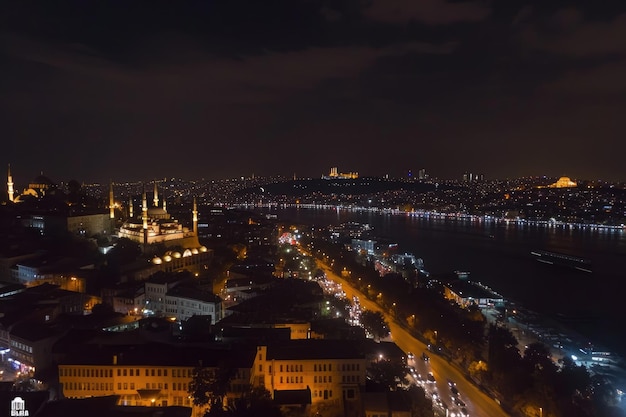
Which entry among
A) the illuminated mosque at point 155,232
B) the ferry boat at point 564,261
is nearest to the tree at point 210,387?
the illuminated mosque at point 155,232

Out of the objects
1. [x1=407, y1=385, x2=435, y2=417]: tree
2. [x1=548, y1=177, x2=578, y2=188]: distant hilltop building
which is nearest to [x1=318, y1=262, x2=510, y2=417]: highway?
[x1=407, y1=385, x2=435, y2=417]: tree

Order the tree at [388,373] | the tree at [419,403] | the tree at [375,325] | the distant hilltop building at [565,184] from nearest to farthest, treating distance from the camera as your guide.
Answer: the tree at [419,403] → the tree at [388,373] → the tree at [375,325] → the distant hilltop building at [565,184]

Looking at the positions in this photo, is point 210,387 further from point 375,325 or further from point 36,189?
point 36,189

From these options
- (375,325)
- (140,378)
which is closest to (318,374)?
(140,378)

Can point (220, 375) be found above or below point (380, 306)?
above

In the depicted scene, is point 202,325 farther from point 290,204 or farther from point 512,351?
point 290,204

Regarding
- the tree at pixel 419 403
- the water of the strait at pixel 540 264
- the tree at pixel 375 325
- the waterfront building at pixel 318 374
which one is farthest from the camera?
the water of the strait at pixel 540 264

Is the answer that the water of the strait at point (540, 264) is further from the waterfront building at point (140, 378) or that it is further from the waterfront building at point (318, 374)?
the waterfront building at point (140, 378)

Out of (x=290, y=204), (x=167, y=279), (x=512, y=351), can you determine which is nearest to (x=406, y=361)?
(x=512, y=351)

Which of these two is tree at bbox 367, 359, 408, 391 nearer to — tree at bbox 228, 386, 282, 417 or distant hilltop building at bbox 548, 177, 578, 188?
tree at bbox 228, 386, 282, 417
